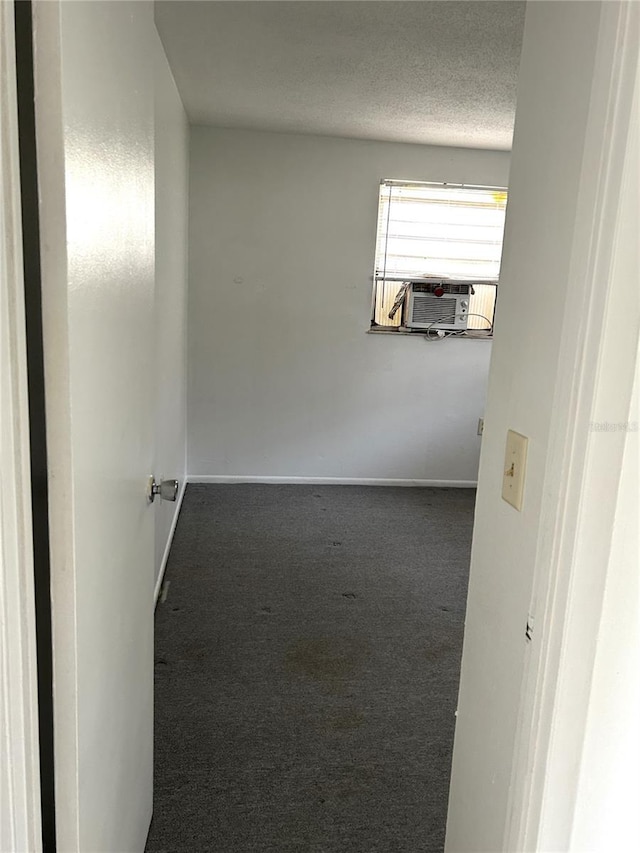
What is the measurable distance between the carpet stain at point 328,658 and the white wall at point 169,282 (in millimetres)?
805

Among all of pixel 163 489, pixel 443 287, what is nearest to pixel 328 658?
pixel 163 489

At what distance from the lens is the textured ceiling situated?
2352 mm

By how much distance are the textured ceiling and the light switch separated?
1.86 metres

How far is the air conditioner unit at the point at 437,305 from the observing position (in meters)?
4.55

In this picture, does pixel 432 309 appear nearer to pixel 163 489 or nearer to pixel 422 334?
pixel 422 334

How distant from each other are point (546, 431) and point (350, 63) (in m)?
2.47

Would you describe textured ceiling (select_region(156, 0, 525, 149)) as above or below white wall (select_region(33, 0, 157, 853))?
above

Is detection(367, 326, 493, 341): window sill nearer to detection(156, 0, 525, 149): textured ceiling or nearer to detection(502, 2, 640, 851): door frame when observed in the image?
detection(156, 0, 525, 149): textured ceiling

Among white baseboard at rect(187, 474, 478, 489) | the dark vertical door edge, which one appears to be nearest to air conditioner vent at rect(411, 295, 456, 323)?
white baseboard at rect(187, 474, 478, 489)

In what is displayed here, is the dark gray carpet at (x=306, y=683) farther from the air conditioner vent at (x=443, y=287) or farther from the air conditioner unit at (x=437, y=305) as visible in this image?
the air conditioner vent at (x=443, y=287)

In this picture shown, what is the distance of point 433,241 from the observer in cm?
455

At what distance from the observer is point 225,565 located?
10.9ft

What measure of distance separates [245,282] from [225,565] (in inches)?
81.6

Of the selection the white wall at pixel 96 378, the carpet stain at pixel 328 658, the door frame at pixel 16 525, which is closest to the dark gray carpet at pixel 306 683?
the carpet stain at pixel 328 658
